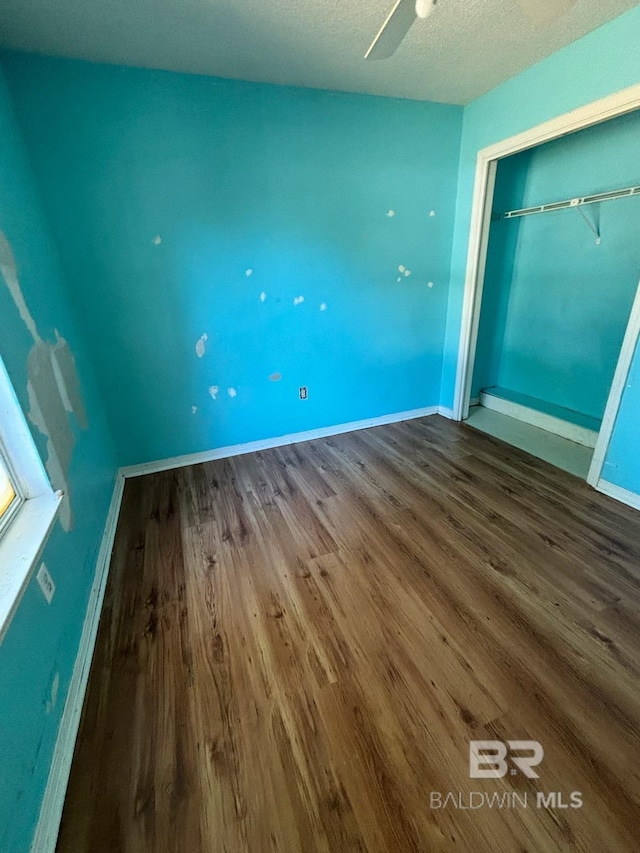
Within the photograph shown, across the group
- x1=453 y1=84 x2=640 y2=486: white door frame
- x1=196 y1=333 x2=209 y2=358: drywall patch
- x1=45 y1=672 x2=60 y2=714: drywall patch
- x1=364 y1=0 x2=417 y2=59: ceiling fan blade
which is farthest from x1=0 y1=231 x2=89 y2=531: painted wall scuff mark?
x1=453 y1=84 x2=640 y2=486: white door frame

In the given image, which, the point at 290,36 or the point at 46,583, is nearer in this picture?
the point at 46,583

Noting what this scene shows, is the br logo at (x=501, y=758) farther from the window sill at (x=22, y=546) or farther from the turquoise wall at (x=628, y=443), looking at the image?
the turquoise wall at (x=628, y=443)

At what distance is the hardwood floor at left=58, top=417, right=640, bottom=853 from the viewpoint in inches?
36.8

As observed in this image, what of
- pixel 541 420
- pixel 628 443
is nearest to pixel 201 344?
pixel 628 443

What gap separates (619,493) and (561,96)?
2.34 metres

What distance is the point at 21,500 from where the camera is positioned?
4.27ft

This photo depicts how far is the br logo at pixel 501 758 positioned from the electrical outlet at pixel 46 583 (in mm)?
1391

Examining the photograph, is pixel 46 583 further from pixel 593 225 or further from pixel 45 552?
pixel 593 225

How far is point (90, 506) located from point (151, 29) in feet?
7.48

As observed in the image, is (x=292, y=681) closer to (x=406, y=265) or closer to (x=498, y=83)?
(x=406, y=265)

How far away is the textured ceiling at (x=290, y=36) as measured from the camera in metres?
1.54

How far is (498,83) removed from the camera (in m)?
2.35

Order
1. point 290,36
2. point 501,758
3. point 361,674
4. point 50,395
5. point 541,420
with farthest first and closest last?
point 541,420 → point 290,36 → point 50,395 → point 361,674 → point 501,758

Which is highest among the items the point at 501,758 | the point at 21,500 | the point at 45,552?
the point at 21,500
